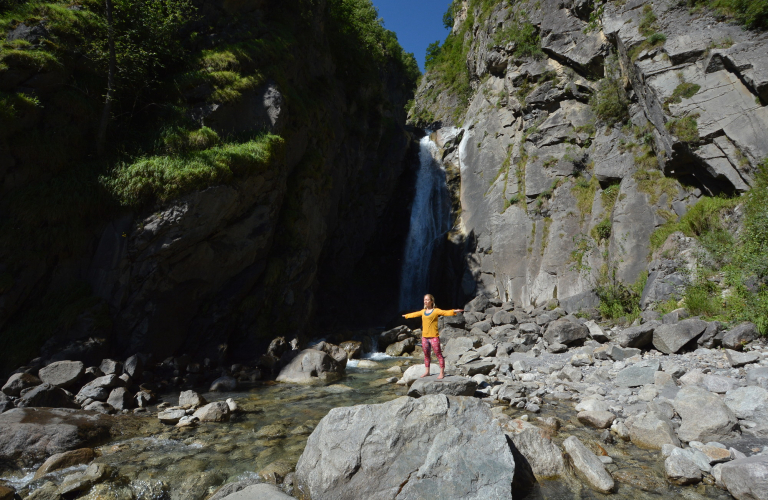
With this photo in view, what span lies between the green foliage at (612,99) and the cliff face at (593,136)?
0.17 ft

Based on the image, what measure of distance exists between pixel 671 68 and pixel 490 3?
1685 cm

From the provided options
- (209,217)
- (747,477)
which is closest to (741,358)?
(747,477)

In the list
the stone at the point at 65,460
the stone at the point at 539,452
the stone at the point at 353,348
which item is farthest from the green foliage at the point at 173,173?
the stone at the point at 539,452

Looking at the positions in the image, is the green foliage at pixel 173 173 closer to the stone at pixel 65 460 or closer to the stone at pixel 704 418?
the stone at pixel 65 460

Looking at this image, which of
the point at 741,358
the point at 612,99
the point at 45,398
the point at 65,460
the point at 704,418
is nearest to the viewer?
the point at 704,418

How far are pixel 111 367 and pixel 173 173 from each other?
5.51 m

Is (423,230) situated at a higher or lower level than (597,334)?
higher

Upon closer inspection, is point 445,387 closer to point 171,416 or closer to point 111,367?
point 171,416

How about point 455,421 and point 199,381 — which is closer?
point 455,421

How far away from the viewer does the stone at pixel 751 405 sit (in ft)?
16.1

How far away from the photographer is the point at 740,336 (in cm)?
763

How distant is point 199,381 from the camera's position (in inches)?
434

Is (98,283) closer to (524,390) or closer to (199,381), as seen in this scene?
(199,381)

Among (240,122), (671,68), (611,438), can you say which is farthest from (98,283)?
(671,68)
